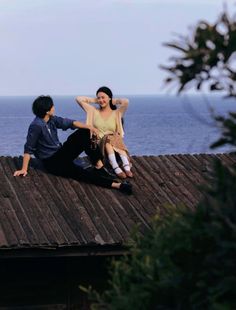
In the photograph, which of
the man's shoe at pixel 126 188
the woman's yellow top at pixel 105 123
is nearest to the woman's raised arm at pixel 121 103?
the woman's yellow top at pixel 105 123

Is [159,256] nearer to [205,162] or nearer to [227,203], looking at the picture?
[227,203]

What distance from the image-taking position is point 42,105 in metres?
12.6

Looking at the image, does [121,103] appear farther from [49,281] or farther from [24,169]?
Answer: [49,281]

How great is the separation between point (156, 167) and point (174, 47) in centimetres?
847

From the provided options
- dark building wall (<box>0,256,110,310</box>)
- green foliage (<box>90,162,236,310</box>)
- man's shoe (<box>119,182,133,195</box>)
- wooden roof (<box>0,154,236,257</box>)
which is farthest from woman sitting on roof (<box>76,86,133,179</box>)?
green foliage (<box>90,162,236,310</box>)

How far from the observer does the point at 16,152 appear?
49688 mm

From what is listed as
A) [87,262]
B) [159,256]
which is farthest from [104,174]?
[159,256]

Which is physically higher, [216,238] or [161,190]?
[216,238]

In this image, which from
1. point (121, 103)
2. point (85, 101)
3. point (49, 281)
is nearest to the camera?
point (49, 281)

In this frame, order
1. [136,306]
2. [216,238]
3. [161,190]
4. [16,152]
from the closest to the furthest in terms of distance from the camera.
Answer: [216,238], [136,306], [161,190], [16,152]

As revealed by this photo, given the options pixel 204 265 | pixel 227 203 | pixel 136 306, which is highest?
pixel 227 203

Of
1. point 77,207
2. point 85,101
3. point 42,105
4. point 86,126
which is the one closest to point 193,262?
point 77,207

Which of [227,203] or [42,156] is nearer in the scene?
[227,203]

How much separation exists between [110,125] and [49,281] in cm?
261
